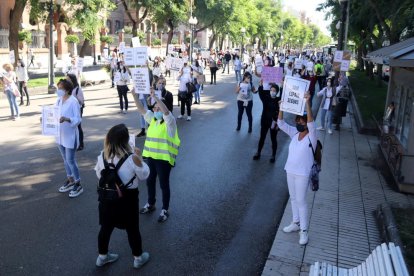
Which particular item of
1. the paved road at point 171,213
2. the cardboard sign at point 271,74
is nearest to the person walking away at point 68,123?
the paved road at point 171,213

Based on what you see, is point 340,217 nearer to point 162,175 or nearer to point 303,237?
point 303,237

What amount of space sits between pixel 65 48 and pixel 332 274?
39.4 m

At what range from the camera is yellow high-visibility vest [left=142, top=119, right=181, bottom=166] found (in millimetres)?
5914

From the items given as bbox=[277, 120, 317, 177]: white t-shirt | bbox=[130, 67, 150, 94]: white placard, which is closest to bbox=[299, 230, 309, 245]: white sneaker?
bbox=[277, 120, 317, 177]: white t-shirt

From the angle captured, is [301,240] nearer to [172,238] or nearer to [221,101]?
[172,238]

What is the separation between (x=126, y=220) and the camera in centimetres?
466

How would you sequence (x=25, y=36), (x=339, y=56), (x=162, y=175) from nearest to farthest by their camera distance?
(x=162, y=175), (x=339, y=56), (x=25, y=36)

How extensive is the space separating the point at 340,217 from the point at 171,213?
2.63 metres

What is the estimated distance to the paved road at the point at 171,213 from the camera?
16.9 ft

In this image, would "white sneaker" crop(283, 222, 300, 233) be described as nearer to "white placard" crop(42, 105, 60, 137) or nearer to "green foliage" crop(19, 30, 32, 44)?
"white placard" crop(42, 105, 60, 137)

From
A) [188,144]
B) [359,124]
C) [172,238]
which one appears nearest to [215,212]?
[172,238]

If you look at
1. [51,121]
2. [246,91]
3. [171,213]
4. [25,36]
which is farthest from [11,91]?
[25,36]

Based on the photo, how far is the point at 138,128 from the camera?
12.7 m

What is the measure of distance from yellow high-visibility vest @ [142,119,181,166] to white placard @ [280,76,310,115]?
163cm
